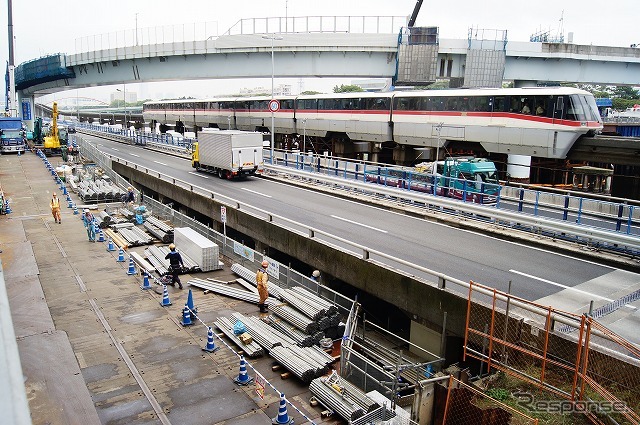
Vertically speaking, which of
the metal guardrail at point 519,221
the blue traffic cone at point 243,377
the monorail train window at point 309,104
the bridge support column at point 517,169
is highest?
the monorail train window at point 309,104

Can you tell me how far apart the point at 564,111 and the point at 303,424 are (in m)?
22.4

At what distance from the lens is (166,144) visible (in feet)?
204

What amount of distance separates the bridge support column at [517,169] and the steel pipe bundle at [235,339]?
22045 mm

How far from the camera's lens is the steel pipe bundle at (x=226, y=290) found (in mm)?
16938

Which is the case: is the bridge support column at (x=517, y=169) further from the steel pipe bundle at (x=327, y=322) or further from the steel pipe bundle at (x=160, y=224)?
the steel pipe bundle at (x=327, y=322)

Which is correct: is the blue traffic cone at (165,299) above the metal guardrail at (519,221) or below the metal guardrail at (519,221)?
below

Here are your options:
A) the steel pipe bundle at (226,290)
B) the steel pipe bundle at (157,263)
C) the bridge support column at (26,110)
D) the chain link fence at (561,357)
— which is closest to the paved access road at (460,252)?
the chain link fence at (561,357)

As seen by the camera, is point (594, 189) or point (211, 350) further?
point (594, 189)

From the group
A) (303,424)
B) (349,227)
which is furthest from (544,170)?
(303,424)

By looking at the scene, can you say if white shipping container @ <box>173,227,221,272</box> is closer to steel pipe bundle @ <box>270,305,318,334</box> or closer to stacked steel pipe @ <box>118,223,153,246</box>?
stacked steel pipe @ <box>118,223,153,246</box>

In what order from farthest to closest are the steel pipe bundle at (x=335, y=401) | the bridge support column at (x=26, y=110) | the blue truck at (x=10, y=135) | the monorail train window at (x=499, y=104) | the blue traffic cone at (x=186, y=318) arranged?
the bridge support column at (x=26, y=110), the blue truck at (x=10, y=135), the monorail train window at (x=499, y=104), the blue traffic cone at (x=186, y=318), the steel pipe bundle at (x=335, y=401)

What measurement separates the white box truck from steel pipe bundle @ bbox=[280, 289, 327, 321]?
66.9ft

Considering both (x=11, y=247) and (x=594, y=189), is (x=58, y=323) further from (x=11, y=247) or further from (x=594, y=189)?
(x=594, y=189)

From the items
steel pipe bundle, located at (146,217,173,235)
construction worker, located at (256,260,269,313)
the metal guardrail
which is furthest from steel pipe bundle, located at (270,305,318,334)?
steel pipe bundle, located at (146,217,173,235)
